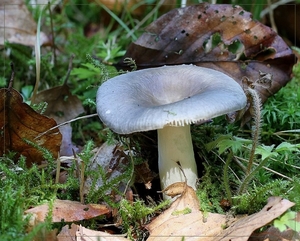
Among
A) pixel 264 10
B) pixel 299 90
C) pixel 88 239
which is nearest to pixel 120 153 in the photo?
pixel 88 239

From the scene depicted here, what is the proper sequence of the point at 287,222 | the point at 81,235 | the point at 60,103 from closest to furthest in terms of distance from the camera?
the point at 287,222 < the point at 81,235 < the point at 60,103

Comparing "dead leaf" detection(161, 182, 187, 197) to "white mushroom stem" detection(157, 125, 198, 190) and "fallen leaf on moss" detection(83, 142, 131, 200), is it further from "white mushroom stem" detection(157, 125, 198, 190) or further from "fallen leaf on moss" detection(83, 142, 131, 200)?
"fallen leaf on moss" detection(83, 142, 131, 200)

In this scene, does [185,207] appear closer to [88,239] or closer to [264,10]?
[88,239]

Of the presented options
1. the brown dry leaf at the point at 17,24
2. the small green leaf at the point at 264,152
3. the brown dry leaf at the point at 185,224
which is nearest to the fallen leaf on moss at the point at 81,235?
the brown dry leaf at the point at 185,224

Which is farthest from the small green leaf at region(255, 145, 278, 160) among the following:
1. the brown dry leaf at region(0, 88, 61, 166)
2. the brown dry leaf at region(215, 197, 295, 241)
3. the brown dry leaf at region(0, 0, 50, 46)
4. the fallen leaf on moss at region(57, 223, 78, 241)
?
the brown dry leaf at region(0, 0, 50, 46)

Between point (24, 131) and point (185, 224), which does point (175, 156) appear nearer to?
point (185, 224)

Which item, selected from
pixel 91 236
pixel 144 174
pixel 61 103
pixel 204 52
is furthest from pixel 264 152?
pixel 61 103
